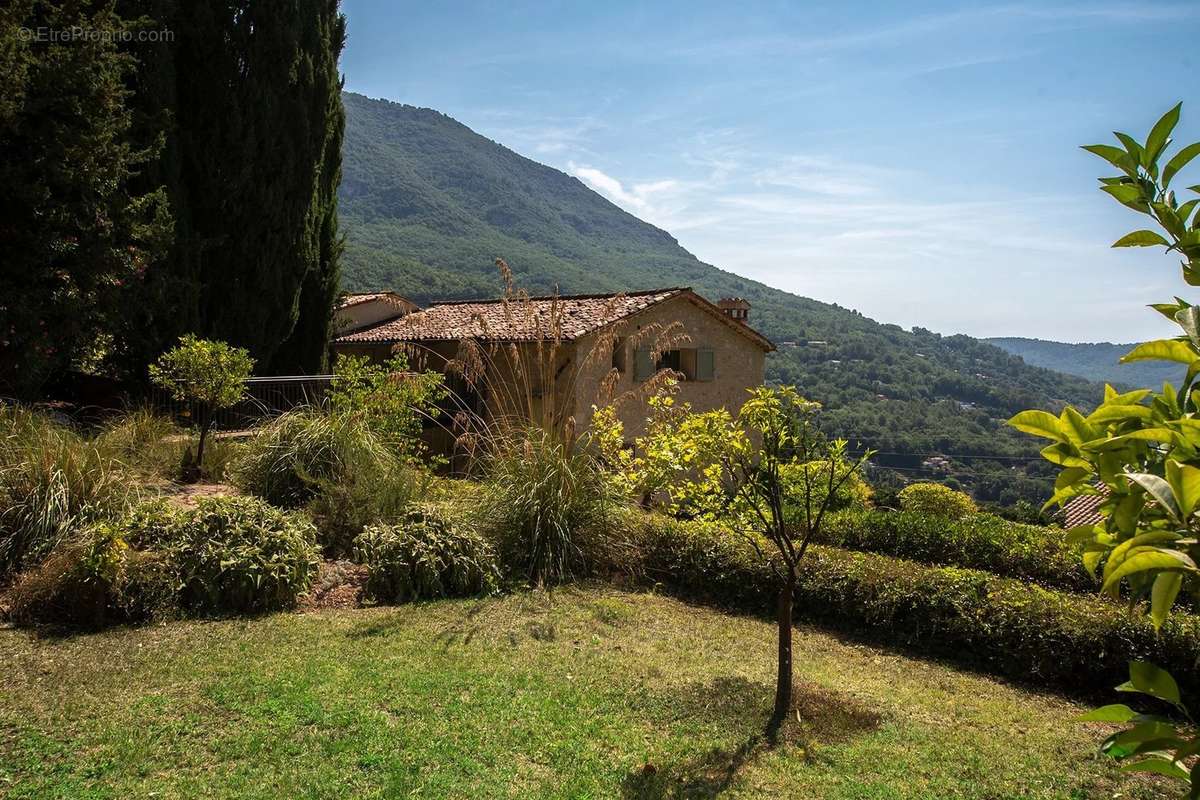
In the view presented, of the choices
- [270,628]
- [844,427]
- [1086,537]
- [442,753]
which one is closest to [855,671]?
[442,753]

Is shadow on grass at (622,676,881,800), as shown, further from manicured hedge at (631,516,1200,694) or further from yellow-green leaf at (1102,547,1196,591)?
yellow-green leaf at (1102,547,1196,591)

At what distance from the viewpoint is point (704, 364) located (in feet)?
68.7

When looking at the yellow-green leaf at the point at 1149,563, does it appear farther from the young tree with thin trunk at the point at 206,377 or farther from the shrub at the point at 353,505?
the young tree with thin trunk at the point at 206,377

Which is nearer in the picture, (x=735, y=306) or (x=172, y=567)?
(x=172, y=567)

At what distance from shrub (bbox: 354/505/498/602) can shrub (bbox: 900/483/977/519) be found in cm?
1303

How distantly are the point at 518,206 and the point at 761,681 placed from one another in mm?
88976

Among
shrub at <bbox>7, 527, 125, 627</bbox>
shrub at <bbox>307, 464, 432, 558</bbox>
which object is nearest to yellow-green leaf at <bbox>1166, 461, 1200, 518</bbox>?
shrub at <bbox>7, 527, 125, 627</bbox>

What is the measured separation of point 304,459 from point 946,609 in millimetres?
6902

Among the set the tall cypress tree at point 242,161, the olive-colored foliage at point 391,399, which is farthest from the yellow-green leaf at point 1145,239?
the tall cypress tree at point 242,161

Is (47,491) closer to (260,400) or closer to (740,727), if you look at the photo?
(740,727)

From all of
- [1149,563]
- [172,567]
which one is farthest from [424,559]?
[1149,563]

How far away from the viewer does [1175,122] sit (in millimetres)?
1240

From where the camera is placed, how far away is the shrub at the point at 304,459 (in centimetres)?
848

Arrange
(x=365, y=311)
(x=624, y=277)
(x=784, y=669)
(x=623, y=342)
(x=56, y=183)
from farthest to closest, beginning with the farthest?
(x=624, y=277) → (x=365, y=311) → (x=623, y=342) → (x=56, y=183) → (x=784, y=669)
